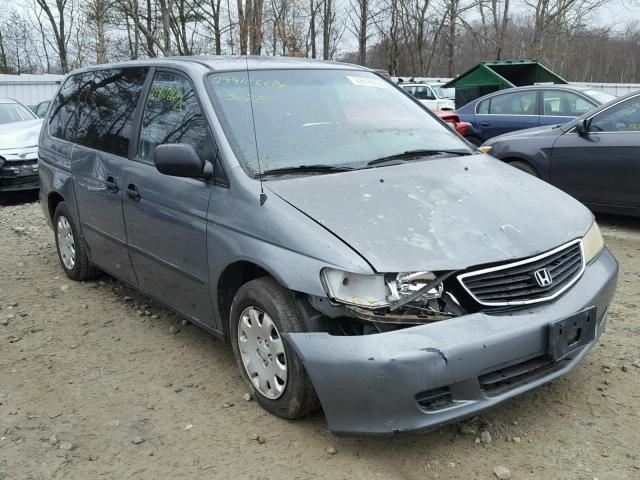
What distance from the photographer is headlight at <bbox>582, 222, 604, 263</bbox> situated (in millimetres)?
3090

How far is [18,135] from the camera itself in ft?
32.0

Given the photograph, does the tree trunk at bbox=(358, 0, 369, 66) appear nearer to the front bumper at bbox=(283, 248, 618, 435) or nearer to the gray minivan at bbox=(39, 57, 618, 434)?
the gray minivan at bbox=(39, 57, 618, 434)

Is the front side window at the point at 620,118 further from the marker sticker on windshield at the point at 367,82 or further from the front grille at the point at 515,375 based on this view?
the front grille at the point at 515,375

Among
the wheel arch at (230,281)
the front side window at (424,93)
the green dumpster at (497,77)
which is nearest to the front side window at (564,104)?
the green dumpster at (497,77)

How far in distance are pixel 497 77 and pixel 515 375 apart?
13.1 meters

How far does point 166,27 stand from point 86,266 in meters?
16.8

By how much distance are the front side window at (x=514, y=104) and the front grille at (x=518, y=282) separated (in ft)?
25.0

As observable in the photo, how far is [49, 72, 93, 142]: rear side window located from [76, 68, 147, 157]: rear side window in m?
0.14

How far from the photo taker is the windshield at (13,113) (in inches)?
426

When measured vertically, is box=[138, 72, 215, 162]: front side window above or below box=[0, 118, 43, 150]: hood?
above

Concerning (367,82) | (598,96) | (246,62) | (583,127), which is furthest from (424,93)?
(246,62)

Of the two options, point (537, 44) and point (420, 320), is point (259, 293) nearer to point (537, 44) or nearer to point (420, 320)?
point (420, 320)

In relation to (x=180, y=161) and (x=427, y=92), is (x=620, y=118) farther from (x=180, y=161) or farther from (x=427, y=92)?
(x=427, y=92)

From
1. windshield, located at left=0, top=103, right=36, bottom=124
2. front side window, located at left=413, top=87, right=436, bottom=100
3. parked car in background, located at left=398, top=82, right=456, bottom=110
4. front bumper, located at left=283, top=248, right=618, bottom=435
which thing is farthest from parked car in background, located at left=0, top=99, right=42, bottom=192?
front side window, located at left=413, top=87, right=436, bottom=100
